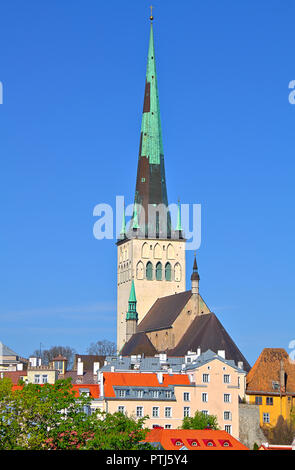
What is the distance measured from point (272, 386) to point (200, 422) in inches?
524

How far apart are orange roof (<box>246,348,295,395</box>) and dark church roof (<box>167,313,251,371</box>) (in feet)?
34.2

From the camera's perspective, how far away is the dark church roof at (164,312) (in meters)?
125

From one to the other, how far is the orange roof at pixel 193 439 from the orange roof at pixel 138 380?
14.0 meters

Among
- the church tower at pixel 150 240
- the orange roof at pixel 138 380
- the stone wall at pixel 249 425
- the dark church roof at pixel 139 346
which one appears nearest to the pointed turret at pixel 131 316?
the church tower at pixel 150 240

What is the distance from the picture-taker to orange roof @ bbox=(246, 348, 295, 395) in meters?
91.9

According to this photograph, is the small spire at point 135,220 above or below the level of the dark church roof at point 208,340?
above

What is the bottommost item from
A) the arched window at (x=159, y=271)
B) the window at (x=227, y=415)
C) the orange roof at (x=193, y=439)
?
the orange roof at (x=193, y=439)

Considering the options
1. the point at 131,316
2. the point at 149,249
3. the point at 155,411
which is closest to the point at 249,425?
the point at 155,411

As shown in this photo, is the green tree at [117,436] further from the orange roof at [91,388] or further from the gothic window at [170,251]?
the gothic window at [170,251]

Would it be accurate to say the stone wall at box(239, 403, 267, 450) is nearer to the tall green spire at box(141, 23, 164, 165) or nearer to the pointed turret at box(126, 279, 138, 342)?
the pointed turret at box(126, 279, 138, 342)

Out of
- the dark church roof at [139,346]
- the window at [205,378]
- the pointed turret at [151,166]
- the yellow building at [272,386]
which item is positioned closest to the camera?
the window at [205,378]

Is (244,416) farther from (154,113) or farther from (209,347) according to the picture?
(154,113)
